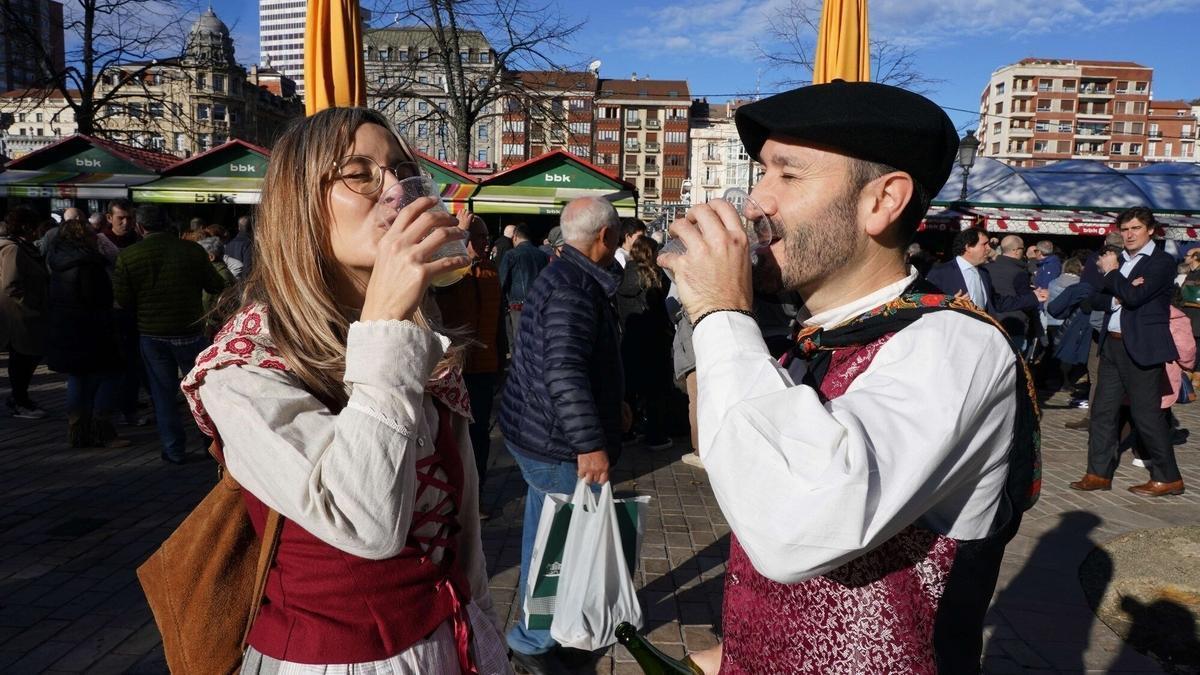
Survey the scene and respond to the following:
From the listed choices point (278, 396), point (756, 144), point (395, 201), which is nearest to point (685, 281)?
point (756, 144)

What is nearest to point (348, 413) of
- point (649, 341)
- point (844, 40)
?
point (844, 40)

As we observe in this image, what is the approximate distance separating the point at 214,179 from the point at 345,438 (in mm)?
A: 17149

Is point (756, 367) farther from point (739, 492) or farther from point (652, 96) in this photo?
point (652, 96)

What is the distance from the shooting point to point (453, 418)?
183 cm

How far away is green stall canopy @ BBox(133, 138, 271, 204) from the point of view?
50.7 feet

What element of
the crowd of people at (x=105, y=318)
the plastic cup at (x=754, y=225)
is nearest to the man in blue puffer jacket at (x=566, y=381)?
the plastic cup at (x=754, y=225)

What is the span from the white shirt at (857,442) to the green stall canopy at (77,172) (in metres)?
18.0

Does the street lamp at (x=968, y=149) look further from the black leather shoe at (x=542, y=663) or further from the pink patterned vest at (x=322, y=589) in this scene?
the pink patterned vest at (x=322, y=589)

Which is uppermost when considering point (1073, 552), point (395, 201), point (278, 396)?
point (395, 201)

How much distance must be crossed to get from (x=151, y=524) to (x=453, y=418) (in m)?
4.45

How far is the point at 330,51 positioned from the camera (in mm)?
4465

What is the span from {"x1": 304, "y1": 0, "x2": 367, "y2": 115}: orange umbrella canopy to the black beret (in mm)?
3786

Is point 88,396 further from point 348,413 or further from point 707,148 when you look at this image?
point 707,148

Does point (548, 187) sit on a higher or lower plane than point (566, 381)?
higher
